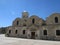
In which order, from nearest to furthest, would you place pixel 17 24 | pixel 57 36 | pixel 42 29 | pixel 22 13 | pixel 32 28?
pixel 57 36, pixel 42 29, pixel 32 28, pixel 17 24, pixel 22 13

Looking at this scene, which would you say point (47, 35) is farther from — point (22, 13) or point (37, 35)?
point (22, 13)

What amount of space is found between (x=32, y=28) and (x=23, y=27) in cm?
429

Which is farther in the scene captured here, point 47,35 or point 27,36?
point 27,36

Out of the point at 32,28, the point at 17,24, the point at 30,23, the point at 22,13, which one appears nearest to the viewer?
the point at 32,28

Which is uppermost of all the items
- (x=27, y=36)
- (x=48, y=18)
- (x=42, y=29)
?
(x=48, y=18)

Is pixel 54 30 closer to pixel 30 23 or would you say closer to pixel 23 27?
pixel 30 23

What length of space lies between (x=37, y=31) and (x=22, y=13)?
14.2 meters

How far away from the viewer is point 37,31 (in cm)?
2811

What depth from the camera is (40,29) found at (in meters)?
27.5

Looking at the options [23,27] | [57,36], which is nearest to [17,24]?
[23,27]

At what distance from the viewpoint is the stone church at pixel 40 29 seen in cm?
2577

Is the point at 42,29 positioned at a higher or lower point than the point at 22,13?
lower

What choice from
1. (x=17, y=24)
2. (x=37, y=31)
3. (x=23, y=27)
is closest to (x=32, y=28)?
(x=37, y=31)

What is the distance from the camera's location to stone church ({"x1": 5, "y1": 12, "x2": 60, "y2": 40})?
25767mm
